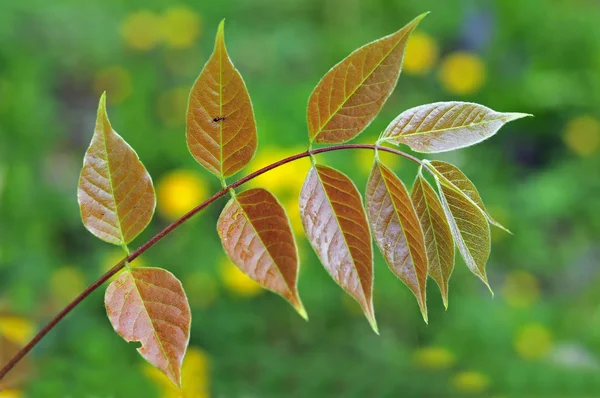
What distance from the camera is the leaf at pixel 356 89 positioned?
394 mm

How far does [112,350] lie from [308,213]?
89 centimetres

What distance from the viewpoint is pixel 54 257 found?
5.02 ft

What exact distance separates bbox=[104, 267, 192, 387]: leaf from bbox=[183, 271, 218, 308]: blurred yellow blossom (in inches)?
39.2

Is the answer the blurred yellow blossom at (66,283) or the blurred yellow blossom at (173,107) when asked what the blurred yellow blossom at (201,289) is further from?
the blurred yellow blossom at (173,107)

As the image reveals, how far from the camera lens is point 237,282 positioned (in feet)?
4.46

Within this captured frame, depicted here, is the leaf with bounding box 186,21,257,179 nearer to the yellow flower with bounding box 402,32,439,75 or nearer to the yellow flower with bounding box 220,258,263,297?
the yellow flower with bounding box 220,258,263,297

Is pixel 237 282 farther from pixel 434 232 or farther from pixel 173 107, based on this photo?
pixel 434 232

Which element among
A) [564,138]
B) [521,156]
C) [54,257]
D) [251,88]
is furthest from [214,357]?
[564,138]

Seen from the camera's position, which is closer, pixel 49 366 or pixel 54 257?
pixel 49 366

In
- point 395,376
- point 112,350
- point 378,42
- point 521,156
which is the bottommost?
point 521,156

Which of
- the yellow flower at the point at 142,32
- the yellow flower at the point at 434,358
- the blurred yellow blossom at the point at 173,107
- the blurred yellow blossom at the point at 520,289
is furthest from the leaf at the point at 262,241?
→ the yellow flower at the point at 142,32

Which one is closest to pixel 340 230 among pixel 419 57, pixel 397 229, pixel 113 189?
pixel 397 229

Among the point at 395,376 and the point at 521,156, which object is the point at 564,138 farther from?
the point at 395,376

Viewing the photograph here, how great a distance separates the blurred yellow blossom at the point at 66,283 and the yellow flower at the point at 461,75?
1.17 meters
